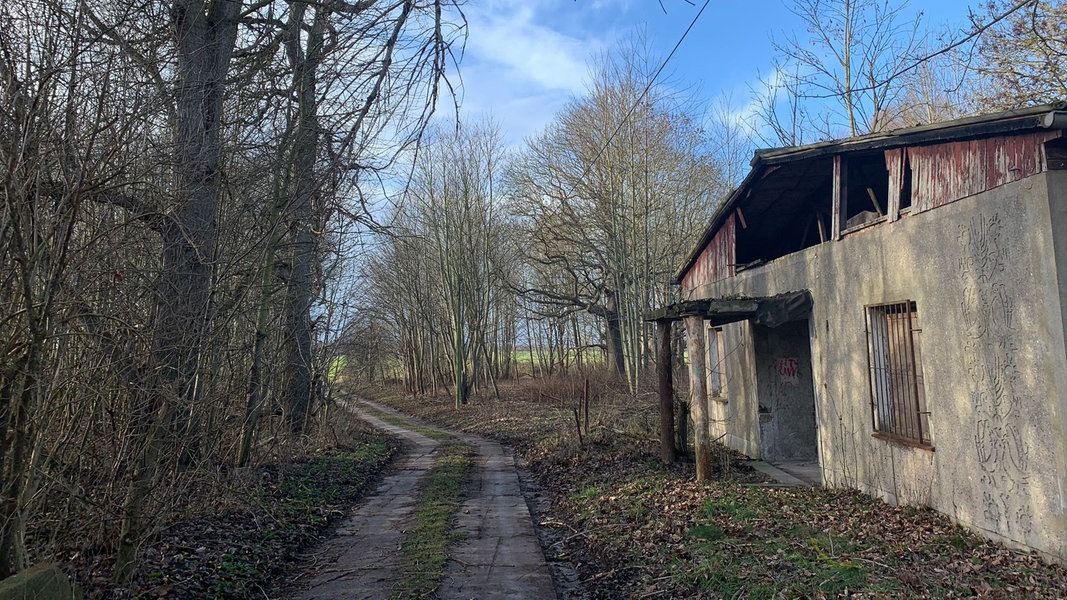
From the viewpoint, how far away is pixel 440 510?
980 cm

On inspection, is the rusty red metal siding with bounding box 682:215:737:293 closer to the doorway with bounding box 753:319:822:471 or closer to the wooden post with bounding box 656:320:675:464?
the doorway with bounding box 753:319:822:471

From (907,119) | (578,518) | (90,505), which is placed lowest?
(578,518)

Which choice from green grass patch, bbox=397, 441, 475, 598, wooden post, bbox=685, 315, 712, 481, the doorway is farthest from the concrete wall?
green grass patch, bbox=397, 441, 475, 598

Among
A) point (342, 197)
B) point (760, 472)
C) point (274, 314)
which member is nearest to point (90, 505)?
point (342, 197)

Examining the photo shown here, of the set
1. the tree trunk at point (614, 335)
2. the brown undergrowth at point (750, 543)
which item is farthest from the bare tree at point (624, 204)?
the brown undergrowth at point (750, 543)

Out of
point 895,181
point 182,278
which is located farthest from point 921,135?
point 182,278

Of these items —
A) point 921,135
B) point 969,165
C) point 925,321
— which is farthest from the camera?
point 925,321

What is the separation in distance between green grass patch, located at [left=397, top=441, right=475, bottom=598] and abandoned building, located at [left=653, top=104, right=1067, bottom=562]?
4013 mm

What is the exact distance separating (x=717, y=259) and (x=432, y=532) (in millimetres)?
9043

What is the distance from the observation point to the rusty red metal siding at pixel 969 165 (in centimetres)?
618

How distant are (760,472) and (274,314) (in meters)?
8.32

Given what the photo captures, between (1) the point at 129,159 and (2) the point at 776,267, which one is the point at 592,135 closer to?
(2) the point at 776,267

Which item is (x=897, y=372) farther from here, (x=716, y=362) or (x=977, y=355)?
(x=716, y=362)

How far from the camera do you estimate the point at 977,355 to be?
22.4ft
